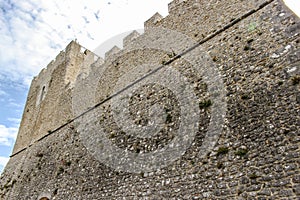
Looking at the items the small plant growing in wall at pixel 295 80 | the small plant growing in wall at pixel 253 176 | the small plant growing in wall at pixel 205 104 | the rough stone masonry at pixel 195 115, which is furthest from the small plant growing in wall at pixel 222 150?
the small plant growing in wall at pixel 295 80

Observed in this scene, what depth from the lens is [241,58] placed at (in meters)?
5.22

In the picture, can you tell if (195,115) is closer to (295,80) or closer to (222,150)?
(222,150)

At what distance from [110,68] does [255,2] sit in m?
5.45

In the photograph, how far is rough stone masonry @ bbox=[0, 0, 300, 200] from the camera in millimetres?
3990

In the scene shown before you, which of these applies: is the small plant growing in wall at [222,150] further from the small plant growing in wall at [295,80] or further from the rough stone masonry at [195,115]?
the small plant growing in wall at [295,80]

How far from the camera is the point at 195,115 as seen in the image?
530 centimetres

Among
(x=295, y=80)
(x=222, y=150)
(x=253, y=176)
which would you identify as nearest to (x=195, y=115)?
(x=222, y=150)

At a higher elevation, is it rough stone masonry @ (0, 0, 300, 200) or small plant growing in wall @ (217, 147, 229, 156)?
rough stone masonry @ (0, 0, 300, 200)

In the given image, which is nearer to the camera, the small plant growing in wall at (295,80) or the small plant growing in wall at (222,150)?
the small plant growing in wall at (295,80)

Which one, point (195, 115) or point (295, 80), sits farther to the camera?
point (195, 115)

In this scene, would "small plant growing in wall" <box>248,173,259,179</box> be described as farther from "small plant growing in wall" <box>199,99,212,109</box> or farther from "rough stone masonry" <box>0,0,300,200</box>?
"small plant growing in wall" <box>199,99,212,109</box>

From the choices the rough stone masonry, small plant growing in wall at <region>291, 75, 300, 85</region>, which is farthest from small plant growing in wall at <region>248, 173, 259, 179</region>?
small plant growing in wall at <region>291, 75, 300, 85</region>

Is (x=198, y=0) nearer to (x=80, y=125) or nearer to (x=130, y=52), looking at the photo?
(x=130, y=52)

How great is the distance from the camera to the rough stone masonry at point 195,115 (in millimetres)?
3990
